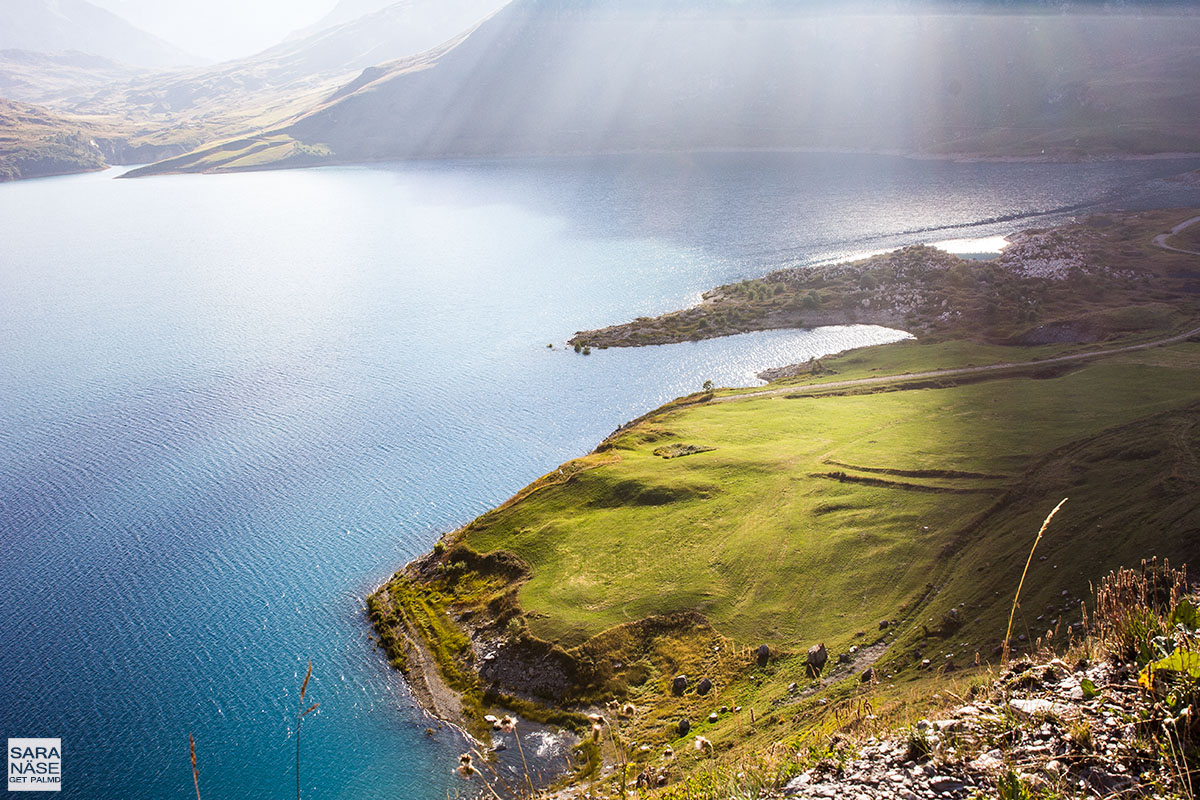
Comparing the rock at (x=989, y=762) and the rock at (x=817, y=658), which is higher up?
the rock at (x=989, y=762)

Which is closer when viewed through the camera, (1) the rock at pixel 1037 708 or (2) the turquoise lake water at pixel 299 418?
(1) the rock at pixel 1037 708

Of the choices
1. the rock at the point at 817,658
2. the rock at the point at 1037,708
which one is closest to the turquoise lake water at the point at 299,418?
the rock at the point at 817,658

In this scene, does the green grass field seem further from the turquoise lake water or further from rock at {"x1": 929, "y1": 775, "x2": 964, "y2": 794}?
rock at {"x1": 929, "y1": 775, "x2": 964, "y2": 794}

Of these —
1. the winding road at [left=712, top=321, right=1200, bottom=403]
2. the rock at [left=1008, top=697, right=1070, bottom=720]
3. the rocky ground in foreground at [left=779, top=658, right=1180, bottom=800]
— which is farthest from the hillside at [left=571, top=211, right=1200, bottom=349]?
the rock at [left=1008, top=697, right=1070, bottom=720]

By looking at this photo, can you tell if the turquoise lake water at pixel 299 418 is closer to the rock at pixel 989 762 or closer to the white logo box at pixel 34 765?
the white logo box at pixel 34 765

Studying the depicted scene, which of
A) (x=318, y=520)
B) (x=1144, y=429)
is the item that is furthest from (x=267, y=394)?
(x=1144, y=429)
